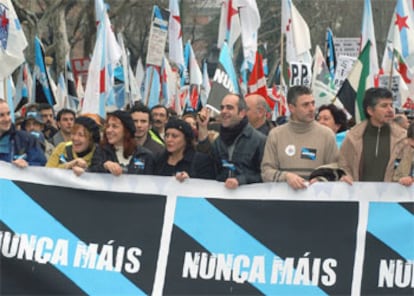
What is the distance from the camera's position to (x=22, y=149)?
8.89 metres

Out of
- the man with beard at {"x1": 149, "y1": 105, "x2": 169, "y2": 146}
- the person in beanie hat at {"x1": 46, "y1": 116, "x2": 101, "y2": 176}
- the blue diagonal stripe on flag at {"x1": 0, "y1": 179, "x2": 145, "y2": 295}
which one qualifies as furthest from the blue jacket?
the man with beard at {"x1": 149, "y1": 105, "x2": 169, "y2": 146}

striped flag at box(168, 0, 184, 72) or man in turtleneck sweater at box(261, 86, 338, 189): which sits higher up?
striped flag at box(168, 0, 184, 72)

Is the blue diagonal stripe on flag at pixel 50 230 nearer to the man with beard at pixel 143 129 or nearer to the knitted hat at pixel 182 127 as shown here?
the knitted hat at pixel 182 127

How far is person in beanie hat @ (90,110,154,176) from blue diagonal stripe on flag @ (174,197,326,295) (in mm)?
806

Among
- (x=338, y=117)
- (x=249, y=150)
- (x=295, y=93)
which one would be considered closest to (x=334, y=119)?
(x=338, y=117)

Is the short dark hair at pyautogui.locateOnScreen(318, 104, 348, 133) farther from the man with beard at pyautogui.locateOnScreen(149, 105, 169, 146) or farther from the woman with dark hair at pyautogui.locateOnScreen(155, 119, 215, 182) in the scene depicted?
the woman with dark hair at pyautogui.locateOnScreen(155, 119, 215, 182)

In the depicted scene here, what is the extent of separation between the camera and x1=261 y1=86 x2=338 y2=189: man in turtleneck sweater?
26.5 ft

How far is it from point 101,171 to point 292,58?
28.9 feet

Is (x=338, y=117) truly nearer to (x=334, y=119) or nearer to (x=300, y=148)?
(x=334, y=119)


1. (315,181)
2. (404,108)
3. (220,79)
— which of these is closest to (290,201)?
(315,181)

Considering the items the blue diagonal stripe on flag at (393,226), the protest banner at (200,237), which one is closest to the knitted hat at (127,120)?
the protest banner at (200,237)

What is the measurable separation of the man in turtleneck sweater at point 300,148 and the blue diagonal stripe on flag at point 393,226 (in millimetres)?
700

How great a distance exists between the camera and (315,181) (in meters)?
7.62

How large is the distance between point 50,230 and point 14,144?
50.5 inches
